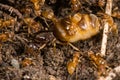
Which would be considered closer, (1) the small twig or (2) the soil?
(2) the soil

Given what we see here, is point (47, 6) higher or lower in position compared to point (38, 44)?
higher

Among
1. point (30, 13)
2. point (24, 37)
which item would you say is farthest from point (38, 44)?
point (30, 13)

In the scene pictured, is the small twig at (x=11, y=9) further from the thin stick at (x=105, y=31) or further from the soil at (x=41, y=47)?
the thin stick at (x=105, y=31)

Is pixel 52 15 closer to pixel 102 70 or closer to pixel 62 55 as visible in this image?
pixel 62 55

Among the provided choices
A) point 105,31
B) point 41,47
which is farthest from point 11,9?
point 105,31

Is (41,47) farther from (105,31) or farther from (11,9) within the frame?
(105,31)

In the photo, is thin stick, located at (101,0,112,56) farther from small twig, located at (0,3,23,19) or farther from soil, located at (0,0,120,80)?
small twig, located at (0,3,23,19)

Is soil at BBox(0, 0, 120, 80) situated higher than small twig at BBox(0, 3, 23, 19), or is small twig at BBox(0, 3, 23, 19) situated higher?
small twig at BBox(0, 3, 23, 19)

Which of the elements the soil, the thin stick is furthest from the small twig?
the thin stick

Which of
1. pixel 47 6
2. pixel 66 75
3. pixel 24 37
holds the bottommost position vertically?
pixel 66 75
